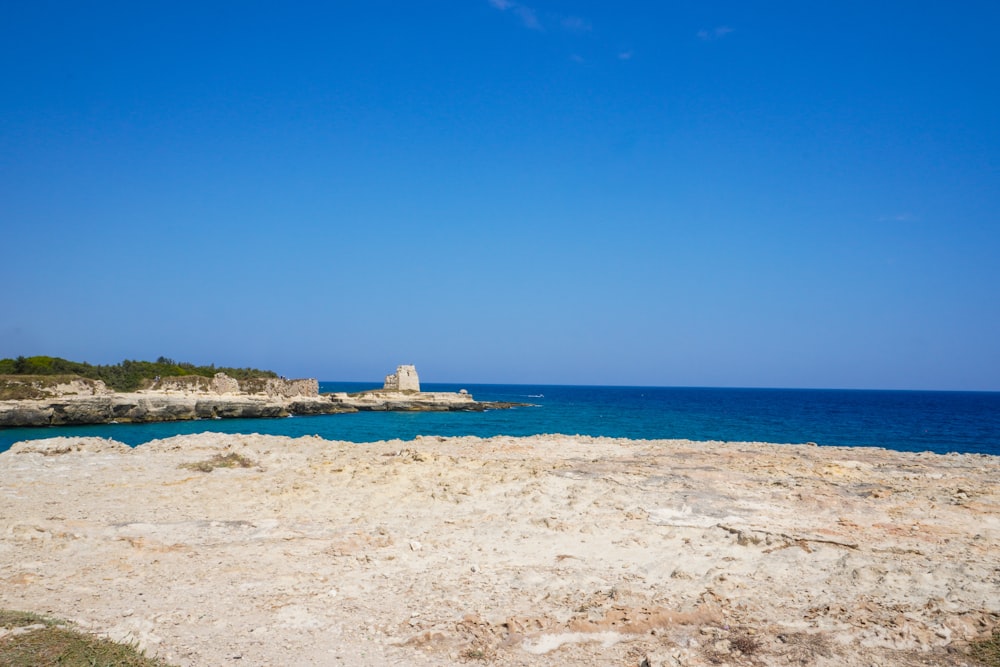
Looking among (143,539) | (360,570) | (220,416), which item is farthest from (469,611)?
(220,416)

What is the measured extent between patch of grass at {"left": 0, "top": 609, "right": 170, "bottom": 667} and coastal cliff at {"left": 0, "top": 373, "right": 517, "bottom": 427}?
1739 inches

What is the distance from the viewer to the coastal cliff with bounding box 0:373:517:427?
4231 centimetres

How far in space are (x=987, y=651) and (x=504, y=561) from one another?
205 inches

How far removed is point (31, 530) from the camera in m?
9.09

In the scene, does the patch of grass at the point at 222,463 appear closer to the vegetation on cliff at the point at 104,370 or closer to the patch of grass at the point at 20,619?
the patch of grass at the point at 20,619

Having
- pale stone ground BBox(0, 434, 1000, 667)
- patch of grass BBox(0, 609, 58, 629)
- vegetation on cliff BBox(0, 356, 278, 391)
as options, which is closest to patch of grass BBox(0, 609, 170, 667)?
patch of grass BBox(0, 609, 58, 629)

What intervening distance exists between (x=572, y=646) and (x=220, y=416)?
51.9 m

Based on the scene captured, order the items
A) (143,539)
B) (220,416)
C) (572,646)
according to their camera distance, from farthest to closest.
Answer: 1. (220,416)
2. (143,539)
3. (572,646)

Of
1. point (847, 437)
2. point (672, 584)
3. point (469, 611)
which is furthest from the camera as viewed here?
point (847, 437)

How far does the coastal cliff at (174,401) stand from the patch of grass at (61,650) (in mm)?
44169

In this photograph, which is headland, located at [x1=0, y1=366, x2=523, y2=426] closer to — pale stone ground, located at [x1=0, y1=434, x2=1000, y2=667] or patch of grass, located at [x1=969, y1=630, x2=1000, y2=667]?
pale stone ground, located at [x1=0, y1=434, x2=1000, y2=667]

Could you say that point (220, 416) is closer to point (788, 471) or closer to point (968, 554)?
point (788, 471)

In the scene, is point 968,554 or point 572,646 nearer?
point 572,646

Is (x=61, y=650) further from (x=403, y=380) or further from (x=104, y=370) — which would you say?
(x=403, y=380)
